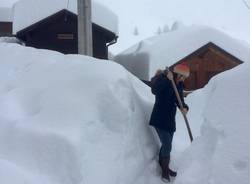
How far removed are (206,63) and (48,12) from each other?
6.06m

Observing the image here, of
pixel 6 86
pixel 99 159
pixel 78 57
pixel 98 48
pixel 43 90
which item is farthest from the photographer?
pixel 98 48

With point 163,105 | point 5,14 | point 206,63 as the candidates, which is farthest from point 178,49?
point 5,14

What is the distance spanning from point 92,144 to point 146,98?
1.79m

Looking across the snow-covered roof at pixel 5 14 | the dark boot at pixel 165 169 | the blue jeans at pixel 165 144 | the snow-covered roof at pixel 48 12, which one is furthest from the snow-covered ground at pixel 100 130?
the snow-covered roof at pixel 5 14

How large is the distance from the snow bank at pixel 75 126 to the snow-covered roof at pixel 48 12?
9.22 meters

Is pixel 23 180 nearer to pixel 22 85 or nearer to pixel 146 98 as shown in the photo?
pixel 22 85

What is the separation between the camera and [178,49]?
688 inches

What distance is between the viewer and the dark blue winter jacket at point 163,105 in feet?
19.9

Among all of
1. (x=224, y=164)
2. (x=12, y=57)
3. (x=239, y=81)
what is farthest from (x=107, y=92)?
(x=12, y=57)

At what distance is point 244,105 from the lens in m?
4.64

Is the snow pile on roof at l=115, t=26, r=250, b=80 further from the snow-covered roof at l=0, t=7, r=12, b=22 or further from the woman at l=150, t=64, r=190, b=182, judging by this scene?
the woman at l=150, t=64, r=190, b=182

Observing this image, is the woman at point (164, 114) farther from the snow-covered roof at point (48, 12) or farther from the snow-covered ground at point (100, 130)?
the snow-covered roof at point (48, 12)

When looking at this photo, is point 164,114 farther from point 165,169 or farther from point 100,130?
point 100,130

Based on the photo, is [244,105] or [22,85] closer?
[244,105]
